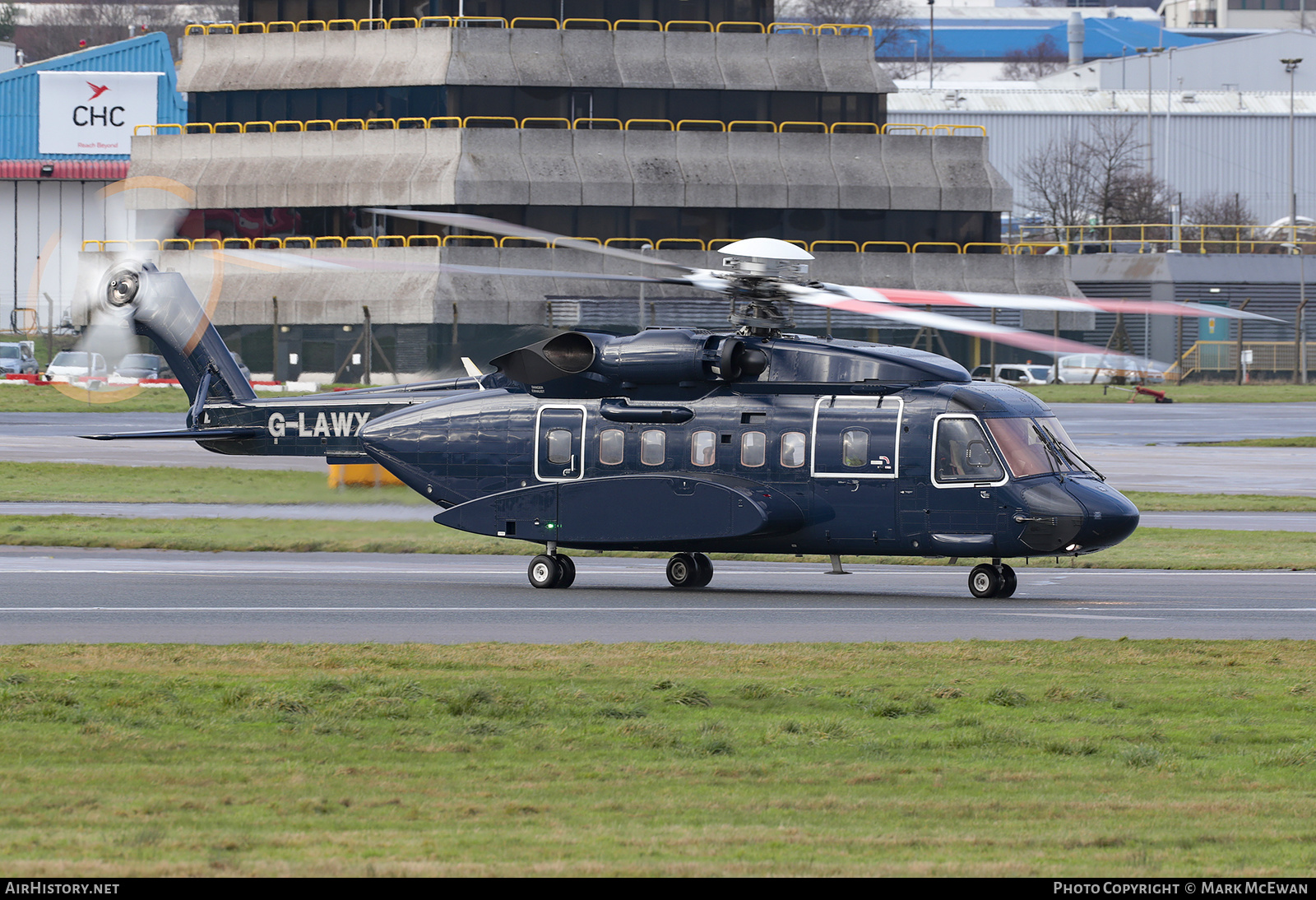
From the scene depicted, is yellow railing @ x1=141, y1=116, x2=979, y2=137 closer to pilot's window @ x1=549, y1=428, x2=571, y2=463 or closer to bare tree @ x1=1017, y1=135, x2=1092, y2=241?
bare tree @ x1=1017, y1=135, x2=1092, y2=241

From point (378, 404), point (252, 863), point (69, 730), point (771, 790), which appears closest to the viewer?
point (252, 863)

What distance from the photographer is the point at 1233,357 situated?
74938 mm

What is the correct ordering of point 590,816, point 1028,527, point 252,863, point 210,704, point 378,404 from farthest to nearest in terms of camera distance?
point 378,404
point 1028,527
point 210,704
point 590,816
point 252,863

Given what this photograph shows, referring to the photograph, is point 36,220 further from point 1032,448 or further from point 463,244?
point 1032,448

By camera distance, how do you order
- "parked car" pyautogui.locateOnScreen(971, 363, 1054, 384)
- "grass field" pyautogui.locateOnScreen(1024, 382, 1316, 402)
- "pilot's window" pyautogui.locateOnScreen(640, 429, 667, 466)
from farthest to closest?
"parked car" pyautogui.locateOnScreen(971, 363, 1054, 384) < "grass field" pyautogui.locateOnScreen(1024, 382, 1316, 402) < "pilot's window" pyautogui.locateOnScreen(640, 429, 667, 466)

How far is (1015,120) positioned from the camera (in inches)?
4498

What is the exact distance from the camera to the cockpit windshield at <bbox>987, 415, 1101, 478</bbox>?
19109 mm

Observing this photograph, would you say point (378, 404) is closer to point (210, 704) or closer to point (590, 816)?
point (210, 704)

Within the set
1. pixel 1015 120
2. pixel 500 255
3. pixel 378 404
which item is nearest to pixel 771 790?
pixel 378 404

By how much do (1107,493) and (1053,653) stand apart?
16.8 feet

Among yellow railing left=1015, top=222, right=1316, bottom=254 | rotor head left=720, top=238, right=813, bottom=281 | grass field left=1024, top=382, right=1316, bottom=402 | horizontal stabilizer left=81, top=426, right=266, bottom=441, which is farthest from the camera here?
yellow railing left=1015, top=222, right=1316, bottom=254

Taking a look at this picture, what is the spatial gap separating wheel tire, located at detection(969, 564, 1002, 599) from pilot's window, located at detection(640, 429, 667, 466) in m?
4.23

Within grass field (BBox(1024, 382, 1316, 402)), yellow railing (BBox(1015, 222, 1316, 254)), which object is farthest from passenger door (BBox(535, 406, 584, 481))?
yellow railing (BBox(1015, 222, 1316, 254))

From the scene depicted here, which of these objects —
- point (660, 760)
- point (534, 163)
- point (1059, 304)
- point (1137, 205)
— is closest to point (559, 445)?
point (1059, 304)
